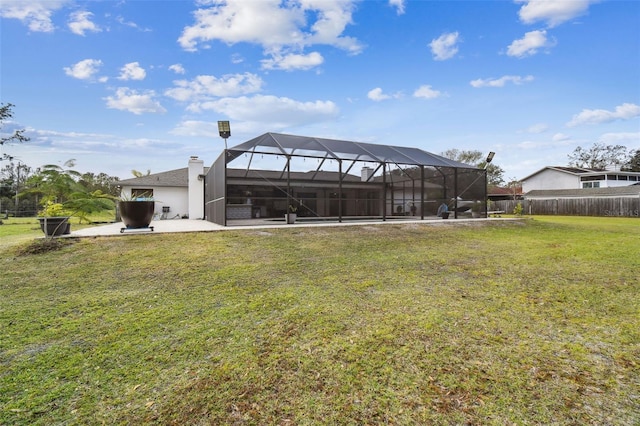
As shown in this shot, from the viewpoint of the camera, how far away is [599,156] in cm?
4019

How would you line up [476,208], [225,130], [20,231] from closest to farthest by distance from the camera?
[20,231], [225,130], [476,208]

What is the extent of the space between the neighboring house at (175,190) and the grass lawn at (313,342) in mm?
9310

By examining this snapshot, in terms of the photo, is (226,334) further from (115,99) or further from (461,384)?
(115,99)

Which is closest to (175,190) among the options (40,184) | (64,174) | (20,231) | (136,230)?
(64,174)

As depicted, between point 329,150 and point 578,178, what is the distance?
3255cm

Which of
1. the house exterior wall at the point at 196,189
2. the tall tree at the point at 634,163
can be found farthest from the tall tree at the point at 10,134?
the tall tree at the point at 634,163

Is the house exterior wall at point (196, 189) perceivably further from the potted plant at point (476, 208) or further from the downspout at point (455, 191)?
the potted plant at point (476, 208)

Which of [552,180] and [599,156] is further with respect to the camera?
[599,156]

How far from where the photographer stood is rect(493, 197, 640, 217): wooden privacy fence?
19.1 metres

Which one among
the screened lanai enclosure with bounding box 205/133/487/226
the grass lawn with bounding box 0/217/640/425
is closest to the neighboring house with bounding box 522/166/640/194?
the screened lanai enclosure with bounding box 205/133/487/226

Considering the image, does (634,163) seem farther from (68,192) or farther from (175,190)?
(68,192)

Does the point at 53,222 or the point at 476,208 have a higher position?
the point at 476,208

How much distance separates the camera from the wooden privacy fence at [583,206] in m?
19.1

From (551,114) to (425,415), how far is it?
65.4ft
